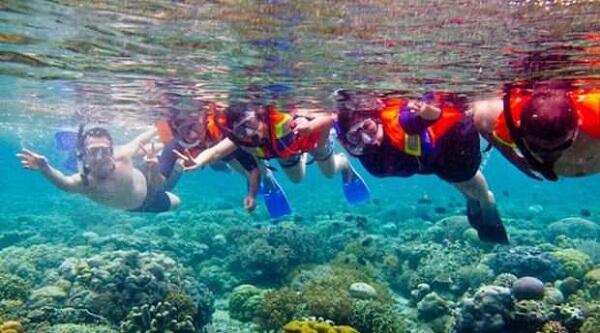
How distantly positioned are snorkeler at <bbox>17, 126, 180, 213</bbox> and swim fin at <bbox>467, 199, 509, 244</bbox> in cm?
824

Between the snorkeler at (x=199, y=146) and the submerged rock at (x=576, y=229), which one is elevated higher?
the snorkeler at (x=199, y=146)

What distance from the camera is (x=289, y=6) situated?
26.8ft

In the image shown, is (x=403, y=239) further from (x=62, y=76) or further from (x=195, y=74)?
(x=62, y=76)

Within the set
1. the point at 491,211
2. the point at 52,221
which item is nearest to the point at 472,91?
the point at 491,211

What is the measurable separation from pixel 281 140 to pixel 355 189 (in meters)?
5.15

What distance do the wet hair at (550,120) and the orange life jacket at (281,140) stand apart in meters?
5.94

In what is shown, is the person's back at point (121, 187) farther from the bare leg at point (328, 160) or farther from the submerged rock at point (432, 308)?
the submerged rock at point (432, 308)

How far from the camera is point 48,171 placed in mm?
13188

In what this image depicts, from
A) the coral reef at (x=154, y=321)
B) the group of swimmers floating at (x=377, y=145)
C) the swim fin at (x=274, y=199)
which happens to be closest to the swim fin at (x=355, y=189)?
the group of swimmers floating at (x=377, y=145)

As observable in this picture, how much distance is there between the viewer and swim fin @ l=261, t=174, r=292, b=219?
14391 mm

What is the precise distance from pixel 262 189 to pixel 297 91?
354 cm

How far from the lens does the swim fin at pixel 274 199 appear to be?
1439 centimetres

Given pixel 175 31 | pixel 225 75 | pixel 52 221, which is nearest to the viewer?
pixel 175 31

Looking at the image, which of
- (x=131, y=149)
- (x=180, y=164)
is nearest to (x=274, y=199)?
(x=180, y=164)
